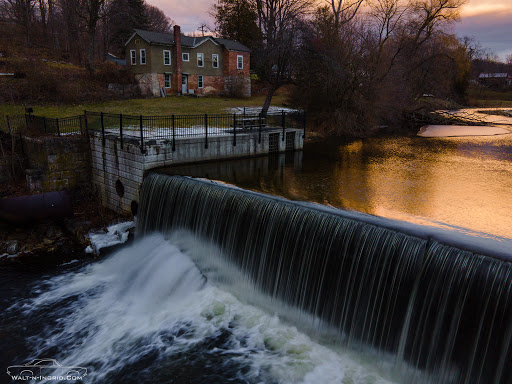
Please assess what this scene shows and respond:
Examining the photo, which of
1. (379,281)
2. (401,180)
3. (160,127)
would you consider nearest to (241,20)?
(160,127)

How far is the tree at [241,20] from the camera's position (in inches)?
2090

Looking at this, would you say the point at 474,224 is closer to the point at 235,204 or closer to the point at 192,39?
the point at 235,204

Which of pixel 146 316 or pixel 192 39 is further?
pixel 192 39

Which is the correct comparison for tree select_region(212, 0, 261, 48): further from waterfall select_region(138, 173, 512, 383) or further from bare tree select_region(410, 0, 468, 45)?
waterfall select_region(138, 173, 512, 383)

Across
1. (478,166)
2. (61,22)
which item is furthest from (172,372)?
(61,22)

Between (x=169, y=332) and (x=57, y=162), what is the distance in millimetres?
10084

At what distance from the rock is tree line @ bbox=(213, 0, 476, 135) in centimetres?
1974

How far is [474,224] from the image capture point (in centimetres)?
929

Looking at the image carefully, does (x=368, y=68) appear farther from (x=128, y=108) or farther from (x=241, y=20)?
(x=241, y=20)

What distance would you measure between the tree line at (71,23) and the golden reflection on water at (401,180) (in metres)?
27.4

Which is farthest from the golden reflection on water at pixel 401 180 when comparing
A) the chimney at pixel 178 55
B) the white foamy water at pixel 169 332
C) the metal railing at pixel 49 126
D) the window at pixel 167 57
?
the window at pixel 167 57

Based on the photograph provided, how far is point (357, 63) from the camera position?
94.1 feet

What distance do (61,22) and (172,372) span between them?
181 ft

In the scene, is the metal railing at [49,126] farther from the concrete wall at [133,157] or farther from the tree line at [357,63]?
the tree line at [357,63]
